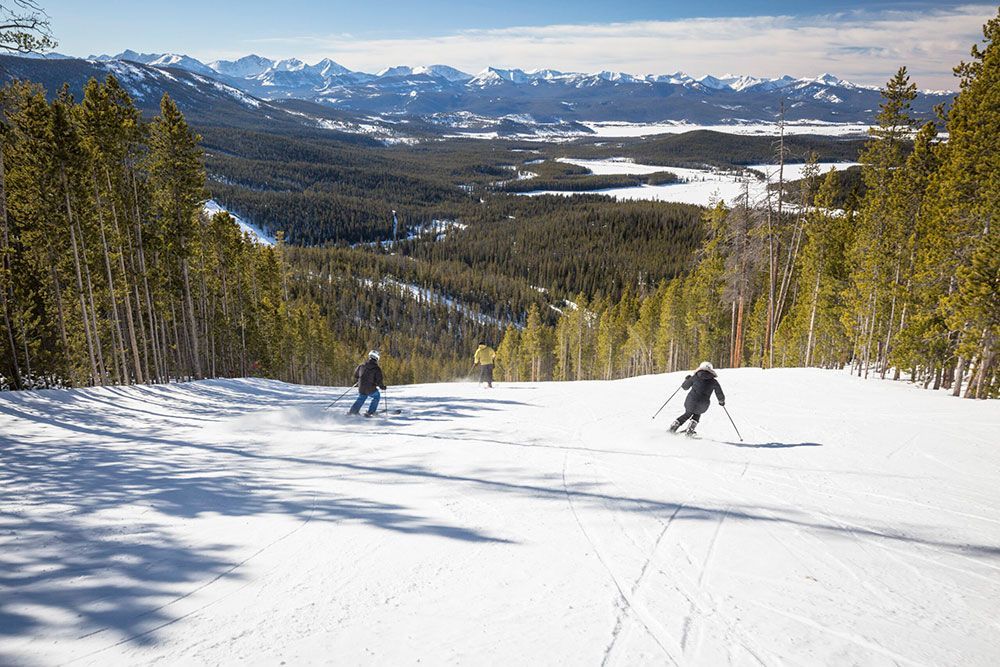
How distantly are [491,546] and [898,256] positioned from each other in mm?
28179

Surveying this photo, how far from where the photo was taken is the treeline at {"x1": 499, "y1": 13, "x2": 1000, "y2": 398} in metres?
15.9

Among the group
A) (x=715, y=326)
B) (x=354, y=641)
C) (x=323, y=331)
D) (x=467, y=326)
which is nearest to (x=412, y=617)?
(x=354, y=641)

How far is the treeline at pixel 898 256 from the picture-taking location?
15930 millimetres

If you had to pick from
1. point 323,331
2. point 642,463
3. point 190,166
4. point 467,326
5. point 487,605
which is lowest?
point 467,326

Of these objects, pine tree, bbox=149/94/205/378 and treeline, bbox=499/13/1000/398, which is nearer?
treeline, bbox=499/13/1000/398

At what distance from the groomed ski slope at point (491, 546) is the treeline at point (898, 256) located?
8.39 m

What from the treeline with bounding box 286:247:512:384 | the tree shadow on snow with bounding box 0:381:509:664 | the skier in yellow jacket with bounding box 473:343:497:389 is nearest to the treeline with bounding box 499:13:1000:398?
the skier in yellow jacket with bounding box 473:343:497:389

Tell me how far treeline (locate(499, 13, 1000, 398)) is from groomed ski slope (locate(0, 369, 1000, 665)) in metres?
8.39

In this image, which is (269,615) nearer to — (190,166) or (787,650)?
(787,650)

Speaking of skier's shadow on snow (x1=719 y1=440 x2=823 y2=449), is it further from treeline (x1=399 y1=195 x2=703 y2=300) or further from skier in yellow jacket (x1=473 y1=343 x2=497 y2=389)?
treeline (x1=399 y1=195 x2=703 y2=300)

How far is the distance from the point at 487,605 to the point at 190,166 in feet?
94.9

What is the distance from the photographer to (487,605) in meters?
4.58

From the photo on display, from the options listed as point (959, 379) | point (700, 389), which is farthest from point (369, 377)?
point (959, 379)

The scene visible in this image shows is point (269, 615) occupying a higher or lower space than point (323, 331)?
higher
